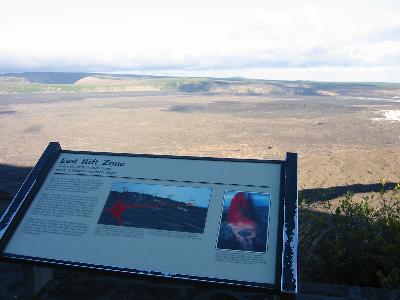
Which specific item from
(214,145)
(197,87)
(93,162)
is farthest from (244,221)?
(197,87)

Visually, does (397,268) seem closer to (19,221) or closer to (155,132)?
(19,221)

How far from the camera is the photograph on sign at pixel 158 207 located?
9.61 feet

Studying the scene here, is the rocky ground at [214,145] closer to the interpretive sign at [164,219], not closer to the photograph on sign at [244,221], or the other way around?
the interpretive sign at [164,219]

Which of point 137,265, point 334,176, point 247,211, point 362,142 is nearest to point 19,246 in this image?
point 137,265

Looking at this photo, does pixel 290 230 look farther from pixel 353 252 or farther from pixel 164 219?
pixel 353 252

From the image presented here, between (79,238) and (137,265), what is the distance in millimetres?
472

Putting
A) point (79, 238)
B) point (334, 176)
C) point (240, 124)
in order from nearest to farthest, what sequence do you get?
point (79, 238)
point (334, 176)
point (240, 124)

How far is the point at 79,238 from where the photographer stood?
297 centimetres

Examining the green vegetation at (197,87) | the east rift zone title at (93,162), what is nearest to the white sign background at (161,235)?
the east rift zone title at (93,162)

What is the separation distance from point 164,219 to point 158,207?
0.11 metres

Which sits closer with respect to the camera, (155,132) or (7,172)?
(7,172)

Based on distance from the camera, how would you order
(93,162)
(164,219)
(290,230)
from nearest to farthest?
1. (290,230)
2. (164,219)
3. (93,162)

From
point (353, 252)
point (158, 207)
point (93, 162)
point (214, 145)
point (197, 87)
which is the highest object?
point (93, 162)

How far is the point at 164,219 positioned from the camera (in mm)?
2961
